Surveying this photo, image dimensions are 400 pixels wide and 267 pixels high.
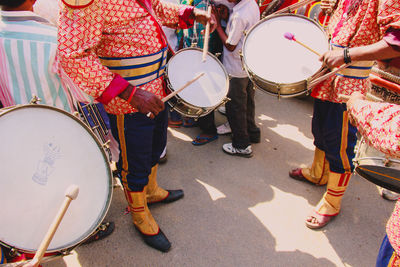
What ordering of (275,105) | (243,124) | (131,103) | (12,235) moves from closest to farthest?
1. (12,235)
2. (131,103)
3. (243,124)
4. (275,105)

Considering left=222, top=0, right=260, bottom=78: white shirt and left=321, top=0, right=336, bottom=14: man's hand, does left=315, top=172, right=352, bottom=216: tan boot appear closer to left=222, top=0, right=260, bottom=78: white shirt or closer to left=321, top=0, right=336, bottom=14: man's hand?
left=321, top=0, right=336, bottom=14: man's hand

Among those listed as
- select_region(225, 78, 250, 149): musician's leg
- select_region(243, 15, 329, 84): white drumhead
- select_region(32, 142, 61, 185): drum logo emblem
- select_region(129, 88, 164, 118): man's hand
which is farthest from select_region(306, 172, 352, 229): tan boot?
select_region(32, 142, 61, 185): drum logo emblem

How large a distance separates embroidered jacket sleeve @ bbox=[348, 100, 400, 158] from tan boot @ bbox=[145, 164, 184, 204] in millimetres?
1598

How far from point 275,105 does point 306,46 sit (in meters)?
2.36

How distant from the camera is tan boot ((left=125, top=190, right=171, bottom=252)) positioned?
2051 mm

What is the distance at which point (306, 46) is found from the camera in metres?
1.91

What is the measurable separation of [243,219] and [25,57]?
190 cm

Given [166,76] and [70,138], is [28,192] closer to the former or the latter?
[70,138]

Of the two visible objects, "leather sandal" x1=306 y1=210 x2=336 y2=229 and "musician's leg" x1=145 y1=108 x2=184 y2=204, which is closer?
"musician's leg" x1=145 y1=108 x2=184 y2=204

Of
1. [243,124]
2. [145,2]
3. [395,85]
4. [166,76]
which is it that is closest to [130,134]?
[166,76]

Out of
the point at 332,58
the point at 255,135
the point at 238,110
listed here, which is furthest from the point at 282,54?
the point at 255,135

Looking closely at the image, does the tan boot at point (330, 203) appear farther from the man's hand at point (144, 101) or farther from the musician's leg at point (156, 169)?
the man's hand at point (144, 101)

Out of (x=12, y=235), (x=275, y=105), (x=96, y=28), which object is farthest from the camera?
(x=275, y=105)

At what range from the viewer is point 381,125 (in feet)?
3.43
